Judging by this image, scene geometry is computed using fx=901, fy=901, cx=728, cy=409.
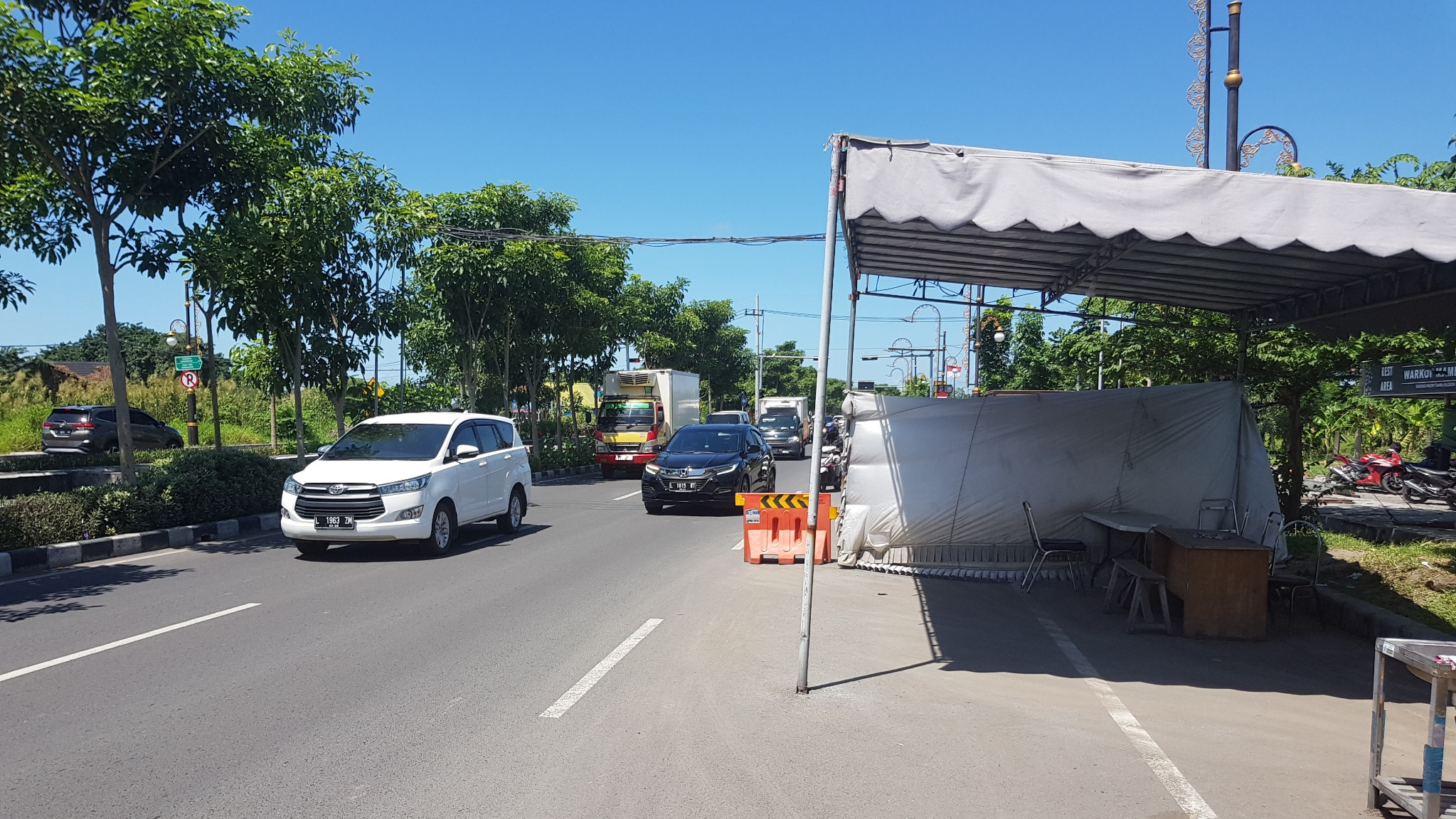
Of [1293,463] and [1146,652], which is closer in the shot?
[1146,652]

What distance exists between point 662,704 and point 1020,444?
257 inches

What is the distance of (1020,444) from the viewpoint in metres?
10.5

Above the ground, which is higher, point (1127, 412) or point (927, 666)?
point (1127, 412)

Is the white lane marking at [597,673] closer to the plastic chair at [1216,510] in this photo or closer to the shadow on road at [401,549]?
the shadow on road at [401,549]

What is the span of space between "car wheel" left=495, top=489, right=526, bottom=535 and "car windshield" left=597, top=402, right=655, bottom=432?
11.7 meters

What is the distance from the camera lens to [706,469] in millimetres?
→ 15508

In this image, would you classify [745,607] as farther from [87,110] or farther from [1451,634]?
[87,110]

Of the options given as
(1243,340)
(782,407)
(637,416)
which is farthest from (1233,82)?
(782,407)

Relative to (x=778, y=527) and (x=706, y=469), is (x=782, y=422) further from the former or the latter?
(x=778, y=527)

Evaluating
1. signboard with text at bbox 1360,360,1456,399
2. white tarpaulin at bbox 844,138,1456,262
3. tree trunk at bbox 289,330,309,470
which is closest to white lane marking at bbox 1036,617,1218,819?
white tarpaulin at bbox 844,138,1456,262

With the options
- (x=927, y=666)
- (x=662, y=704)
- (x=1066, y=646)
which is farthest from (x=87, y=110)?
(x=1066, y=646)

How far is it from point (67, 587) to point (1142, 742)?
9.62 m

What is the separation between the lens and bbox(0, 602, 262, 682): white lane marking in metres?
5.99

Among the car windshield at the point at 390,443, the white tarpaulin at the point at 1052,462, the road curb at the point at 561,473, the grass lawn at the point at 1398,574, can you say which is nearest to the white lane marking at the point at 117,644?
the car windshield at the point at 390,443
